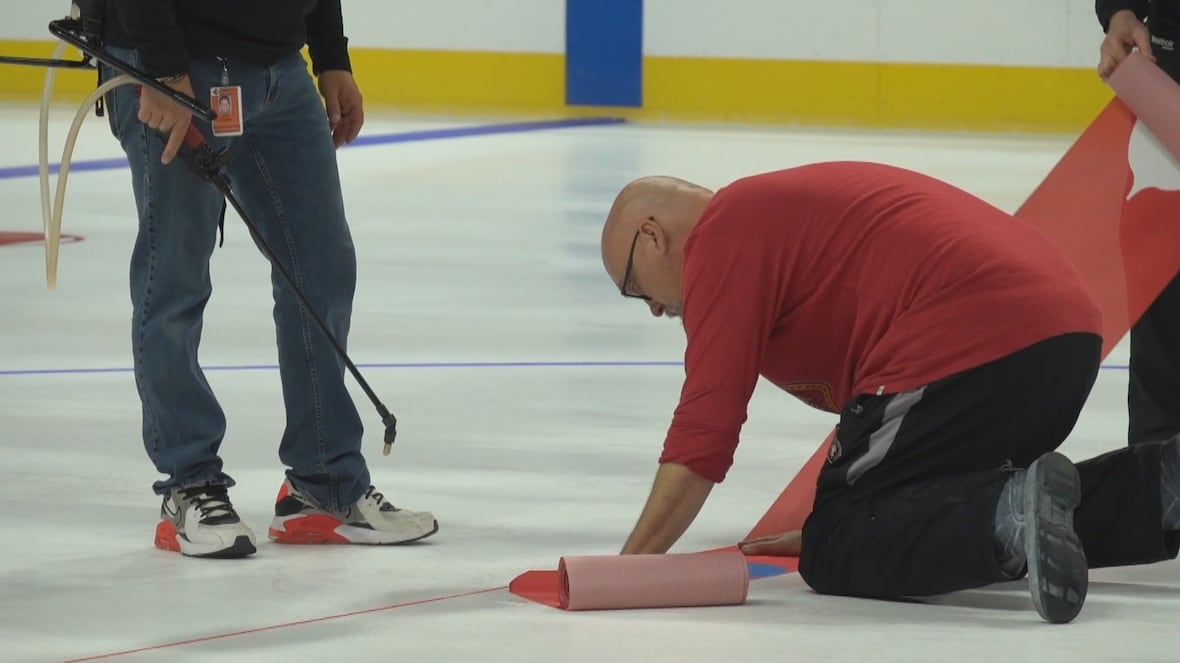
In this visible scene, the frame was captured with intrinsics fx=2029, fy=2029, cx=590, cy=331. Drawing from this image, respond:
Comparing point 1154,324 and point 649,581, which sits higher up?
Result: point 1154,324

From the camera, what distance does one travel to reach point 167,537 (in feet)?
10.6

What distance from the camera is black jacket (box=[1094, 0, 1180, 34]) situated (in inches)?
141

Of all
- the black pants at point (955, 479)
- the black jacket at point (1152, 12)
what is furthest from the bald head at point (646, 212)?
the black jacket at point (1152, 12)

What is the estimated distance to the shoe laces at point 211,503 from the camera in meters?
3.17

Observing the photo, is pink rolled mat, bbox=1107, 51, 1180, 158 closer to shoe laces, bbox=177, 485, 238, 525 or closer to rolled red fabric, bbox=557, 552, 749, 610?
rolled red fabric, bbox=557, 552, 749, 610

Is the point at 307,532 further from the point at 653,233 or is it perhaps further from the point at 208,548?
the point at 653,233

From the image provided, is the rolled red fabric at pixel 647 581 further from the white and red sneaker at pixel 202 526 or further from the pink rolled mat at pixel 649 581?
the white and red sneaker at pixel 202 526

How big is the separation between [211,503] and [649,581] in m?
0.81

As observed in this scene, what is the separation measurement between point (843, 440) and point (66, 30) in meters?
1.36

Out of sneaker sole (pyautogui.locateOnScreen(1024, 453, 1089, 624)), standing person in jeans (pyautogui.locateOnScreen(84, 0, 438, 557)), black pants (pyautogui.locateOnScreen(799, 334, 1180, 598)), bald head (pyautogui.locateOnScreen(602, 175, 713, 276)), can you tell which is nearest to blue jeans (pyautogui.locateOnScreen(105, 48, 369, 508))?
standing person in jeans (pyautogui.locateOnScreen(84, 0, 438, 557))

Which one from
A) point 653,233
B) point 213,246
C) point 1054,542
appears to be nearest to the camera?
point 1054,542

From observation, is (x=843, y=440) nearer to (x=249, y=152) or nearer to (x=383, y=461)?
(x=249, y=152)

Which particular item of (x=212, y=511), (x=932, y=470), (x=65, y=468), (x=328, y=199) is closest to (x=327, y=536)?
(x=212, y=511)

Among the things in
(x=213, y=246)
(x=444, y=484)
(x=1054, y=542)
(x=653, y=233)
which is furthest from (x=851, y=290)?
(x=444, y=484)
